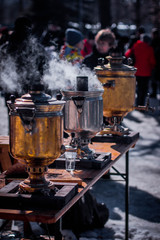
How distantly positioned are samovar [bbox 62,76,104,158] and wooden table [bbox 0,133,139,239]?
0.59 feet

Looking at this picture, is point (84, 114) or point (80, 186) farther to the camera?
point (84, 114)

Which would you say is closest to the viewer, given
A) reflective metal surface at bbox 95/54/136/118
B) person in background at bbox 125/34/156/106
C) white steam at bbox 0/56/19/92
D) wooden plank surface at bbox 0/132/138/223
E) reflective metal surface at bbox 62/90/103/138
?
wooden plank surface at bbox 0/132/138/223

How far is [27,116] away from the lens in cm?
171

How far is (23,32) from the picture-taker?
4488 mm

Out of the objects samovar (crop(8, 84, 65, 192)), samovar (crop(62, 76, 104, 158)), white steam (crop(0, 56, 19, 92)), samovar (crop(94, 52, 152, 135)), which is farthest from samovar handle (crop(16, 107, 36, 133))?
white steam (crop(0, 56, 19, 92))

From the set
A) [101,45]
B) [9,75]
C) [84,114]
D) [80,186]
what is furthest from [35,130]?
[9,75]

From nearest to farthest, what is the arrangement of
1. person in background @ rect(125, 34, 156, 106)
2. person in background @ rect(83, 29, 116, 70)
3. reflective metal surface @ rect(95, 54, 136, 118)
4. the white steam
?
reflective metal surface @ rect(95, 54, 136, 118) < person in background @ rect(83, 29, 116, 70) < the white steam < person in background @ rect(125, 34, 156, 106)

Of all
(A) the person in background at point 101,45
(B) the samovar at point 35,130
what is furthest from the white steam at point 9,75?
(B) the samovar at point 35,130

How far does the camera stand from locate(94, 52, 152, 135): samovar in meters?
3.04

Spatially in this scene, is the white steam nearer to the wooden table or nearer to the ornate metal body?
the wooden table

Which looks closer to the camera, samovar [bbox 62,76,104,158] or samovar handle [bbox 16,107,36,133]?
samovar handle [bbox 16,107,36,133]

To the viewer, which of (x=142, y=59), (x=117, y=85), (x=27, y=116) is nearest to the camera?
(x=27, y=116)

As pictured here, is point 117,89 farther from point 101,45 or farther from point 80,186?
point 101,45

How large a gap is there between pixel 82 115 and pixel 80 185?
A: 469mm
